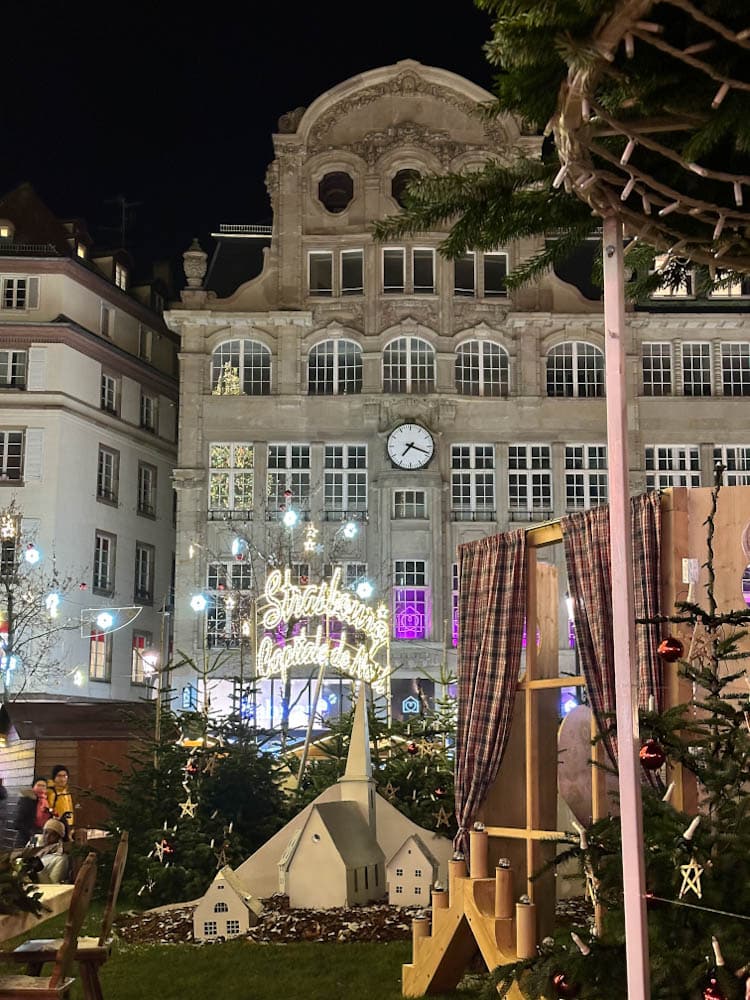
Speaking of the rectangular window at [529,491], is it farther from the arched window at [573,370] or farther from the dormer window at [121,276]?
the dormer window at [121,276]

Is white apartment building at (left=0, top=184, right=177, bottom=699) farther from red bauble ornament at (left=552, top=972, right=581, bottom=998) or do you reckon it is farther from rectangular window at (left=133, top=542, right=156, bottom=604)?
red bauble ornament at (left=552, top=972, right=581, bottom=998)

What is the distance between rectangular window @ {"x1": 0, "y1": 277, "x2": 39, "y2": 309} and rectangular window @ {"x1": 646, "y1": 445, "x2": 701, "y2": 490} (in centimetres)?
1879

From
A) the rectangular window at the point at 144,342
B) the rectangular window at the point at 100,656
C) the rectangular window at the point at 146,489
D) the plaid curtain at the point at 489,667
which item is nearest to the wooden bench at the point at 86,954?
the plaid curtain at the point at 489,667

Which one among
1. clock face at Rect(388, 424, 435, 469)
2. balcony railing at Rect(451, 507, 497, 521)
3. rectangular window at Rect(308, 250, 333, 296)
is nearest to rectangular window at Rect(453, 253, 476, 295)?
rectangular window at Rect(308, 250, 333, 296)

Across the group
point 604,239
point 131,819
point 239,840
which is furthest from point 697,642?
point 131,819

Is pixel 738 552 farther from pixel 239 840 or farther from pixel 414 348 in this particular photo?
pixel 414 348

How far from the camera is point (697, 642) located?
729 cm

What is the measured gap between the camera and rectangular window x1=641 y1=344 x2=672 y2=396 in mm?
35531

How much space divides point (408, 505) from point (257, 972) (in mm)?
25107

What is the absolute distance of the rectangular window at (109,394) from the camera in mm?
38469

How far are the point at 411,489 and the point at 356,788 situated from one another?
22523 millimetres

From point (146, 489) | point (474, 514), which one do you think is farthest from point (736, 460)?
point (146, 489)

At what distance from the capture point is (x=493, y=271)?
36.4m

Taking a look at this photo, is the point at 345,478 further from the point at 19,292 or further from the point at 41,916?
the point at 41,916
